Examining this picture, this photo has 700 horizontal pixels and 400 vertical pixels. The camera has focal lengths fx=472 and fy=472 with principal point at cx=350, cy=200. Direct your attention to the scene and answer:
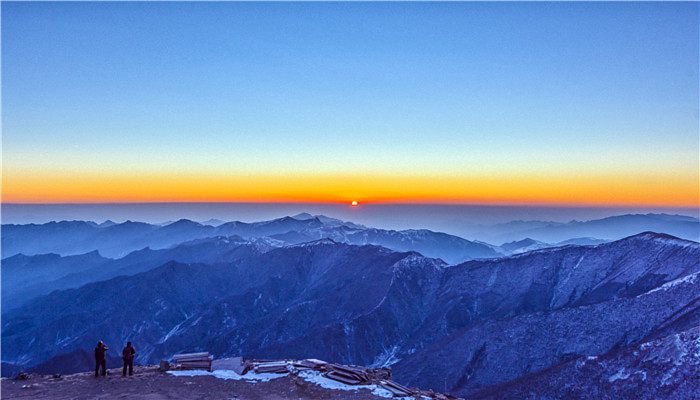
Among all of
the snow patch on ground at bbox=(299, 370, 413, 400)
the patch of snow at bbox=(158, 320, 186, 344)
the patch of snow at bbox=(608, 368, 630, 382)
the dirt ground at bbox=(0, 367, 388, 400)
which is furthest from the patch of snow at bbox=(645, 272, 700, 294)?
the patch of snow at bbox=(158, 320, 186, 344)

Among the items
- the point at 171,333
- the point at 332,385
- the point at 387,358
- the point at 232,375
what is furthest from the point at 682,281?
the point at 171,333

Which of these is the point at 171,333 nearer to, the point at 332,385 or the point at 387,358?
the point at 387,358

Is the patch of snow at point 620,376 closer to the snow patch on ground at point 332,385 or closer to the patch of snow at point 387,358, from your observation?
the snow patch on ground at point 332,385

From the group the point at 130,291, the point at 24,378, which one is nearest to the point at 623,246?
the point at 24,378

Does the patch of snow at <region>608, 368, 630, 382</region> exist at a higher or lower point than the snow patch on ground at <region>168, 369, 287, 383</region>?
lower

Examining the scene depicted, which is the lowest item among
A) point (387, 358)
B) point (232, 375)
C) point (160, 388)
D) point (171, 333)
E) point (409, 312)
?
point (171, 333)

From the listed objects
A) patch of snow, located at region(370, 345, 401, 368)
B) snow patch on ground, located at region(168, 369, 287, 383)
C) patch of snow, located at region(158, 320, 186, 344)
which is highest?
snow patch on ground, located at region(168, 369, 287, 383)

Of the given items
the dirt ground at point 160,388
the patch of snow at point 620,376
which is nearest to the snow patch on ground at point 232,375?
the dirt ground at point 160,388

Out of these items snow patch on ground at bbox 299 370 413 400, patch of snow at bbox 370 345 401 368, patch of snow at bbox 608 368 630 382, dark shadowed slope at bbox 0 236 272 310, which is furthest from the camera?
dark shadowed slope at bbox 0 236 272 310

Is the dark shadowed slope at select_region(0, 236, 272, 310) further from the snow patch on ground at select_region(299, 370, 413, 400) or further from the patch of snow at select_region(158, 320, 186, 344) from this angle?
the snow patch on ground at select_region(299, 370, 413, 400)

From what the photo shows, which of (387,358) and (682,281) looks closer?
(682,281)
